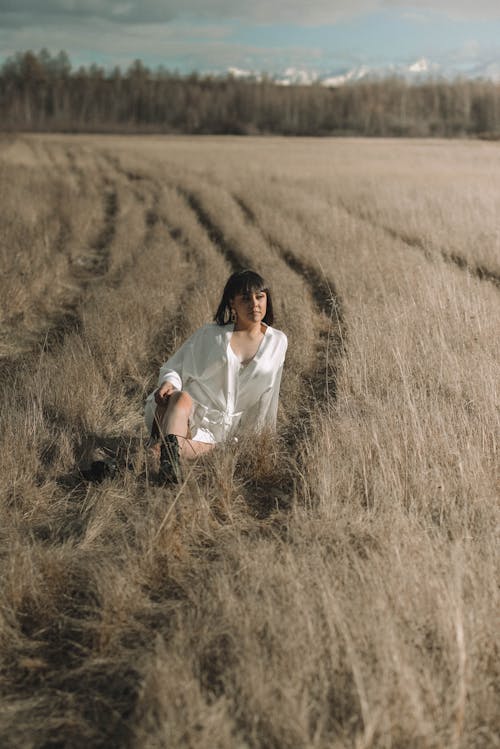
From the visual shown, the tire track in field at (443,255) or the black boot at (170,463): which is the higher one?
the tire track in field at (443,255)

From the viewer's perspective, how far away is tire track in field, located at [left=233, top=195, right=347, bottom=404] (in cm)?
510

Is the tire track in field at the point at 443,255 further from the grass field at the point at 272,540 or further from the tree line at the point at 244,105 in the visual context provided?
the tree line at the point at 244,105

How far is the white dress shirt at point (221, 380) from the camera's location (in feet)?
12.9

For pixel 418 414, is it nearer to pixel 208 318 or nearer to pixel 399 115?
pixel 208 318

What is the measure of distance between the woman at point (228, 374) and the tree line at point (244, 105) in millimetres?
70814

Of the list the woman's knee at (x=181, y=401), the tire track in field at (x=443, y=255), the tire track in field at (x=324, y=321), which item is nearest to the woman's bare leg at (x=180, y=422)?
the woman's knee at (x=181, y=401)

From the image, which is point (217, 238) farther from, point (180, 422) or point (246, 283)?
point (180, 422)

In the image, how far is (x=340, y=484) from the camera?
333 cm

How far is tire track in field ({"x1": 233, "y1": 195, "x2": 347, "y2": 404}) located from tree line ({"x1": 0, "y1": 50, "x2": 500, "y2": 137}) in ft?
214

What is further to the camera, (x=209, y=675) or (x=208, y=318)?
(x=208, y=318)

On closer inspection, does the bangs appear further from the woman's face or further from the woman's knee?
the woman's knee

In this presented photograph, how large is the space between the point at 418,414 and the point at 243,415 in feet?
3.18

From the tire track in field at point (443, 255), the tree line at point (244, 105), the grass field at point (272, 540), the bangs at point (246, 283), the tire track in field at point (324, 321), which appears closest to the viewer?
the grass field at point (272, 540)

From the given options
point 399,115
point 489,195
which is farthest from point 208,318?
point 399,115
